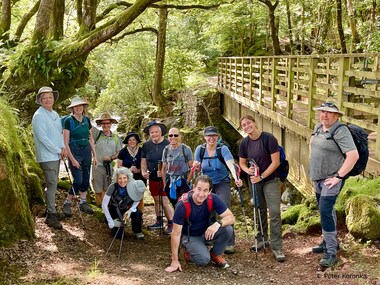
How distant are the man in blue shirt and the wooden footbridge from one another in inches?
185

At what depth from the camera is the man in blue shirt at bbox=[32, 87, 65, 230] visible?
627cm

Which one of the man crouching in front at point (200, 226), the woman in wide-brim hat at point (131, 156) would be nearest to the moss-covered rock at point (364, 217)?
the man crouching in front at point (200, 226)

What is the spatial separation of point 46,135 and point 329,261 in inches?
167

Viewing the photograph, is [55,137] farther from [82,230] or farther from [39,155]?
[82,230]

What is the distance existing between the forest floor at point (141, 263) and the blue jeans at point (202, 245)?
0.15 m

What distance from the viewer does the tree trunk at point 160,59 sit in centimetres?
2070

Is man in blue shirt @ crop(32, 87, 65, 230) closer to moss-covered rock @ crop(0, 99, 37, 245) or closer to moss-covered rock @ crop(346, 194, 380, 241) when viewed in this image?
moss-covered rock @ crop(0, 99, 37, 245)

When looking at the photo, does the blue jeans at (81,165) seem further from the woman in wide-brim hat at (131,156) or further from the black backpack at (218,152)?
the black backpack at (218,152)

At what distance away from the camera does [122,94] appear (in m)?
23.9

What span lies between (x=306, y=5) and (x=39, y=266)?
19.7m

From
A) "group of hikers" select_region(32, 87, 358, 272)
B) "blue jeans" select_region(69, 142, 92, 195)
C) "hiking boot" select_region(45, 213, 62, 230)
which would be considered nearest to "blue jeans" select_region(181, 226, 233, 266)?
"group of hikers" select_region(32, 87, 358, 272)

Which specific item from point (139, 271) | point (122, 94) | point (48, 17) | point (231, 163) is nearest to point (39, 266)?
point (139, 271)

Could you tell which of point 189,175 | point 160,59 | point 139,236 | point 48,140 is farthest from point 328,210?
point 160,59

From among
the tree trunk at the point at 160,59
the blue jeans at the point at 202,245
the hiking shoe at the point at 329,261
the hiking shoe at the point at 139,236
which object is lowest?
the hiking shoe at the point at 139,236
